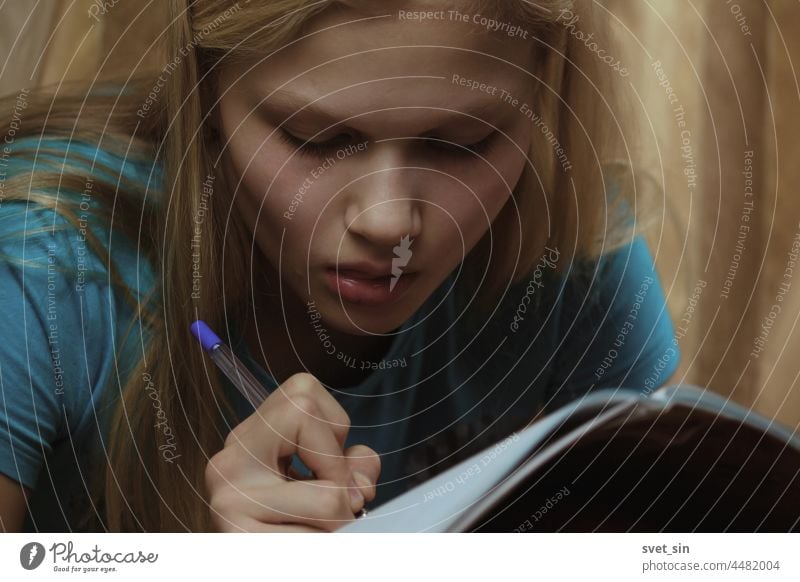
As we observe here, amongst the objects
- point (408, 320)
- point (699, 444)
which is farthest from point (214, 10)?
point (699, 444)

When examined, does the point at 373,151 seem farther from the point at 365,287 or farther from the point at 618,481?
the point at 618,481

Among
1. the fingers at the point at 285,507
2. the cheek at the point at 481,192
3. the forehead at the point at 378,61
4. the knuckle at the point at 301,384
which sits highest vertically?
the forehead at the point at 378,61

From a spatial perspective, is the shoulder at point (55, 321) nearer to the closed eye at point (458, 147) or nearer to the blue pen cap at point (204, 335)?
the blue pen cap at point (204, 335)

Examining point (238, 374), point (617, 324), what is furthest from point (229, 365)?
point (617, 324)

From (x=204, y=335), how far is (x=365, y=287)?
83mm

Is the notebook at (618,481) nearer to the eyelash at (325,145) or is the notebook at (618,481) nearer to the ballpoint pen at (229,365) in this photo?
the ballpoint pen at (229,365)

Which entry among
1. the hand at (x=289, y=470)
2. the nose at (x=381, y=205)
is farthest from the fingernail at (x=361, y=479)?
the nose at (x=381, y=205)

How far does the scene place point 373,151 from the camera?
0.45 metres

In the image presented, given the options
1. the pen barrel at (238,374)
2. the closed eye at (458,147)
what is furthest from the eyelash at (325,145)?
the pen barrel at (238,374)

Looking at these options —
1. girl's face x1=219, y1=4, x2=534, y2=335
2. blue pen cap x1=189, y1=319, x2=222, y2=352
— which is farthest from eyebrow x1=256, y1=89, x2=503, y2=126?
blue pen cap x1=189, y1=319, x2=222, y2=352

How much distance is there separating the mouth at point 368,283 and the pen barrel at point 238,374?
0.06 m

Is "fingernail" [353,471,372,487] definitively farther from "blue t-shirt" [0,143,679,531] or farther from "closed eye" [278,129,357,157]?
"closed eye" [278,129,357,157]

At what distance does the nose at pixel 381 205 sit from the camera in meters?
0.45

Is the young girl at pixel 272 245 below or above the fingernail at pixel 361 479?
above
